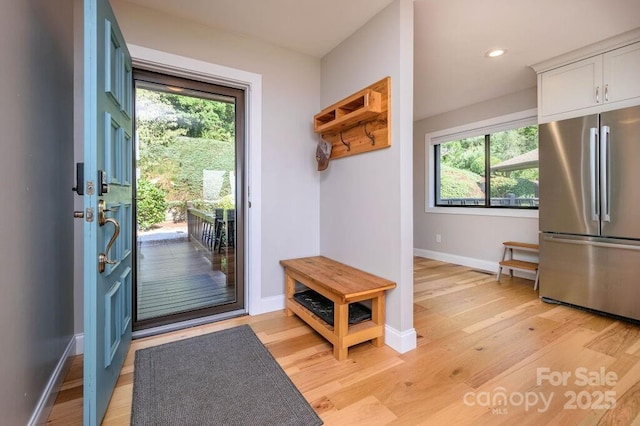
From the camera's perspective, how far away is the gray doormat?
1397mm

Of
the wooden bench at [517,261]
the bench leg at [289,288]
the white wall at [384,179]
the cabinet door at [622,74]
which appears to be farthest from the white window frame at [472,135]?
the bench leg at [289,288]

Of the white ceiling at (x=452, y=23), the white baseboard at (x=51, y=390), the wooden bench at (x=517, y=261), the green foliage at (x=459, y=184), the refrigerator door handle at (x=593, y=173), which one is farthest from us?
the green foliage at (x=459, y=184)

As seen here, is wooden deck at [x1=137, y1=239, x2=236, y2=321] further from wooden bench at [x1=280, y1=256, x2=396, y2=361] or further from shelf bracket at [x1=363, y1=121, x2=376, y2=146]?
shelf bracket at [x1=363, y1=121, x2=376, y2=146]

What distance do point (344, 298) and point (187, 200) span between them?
156cm

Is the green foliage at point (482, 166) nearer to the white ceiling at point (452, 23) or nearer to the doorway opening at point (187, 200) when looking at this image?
the white ceiling at point (452, 23)

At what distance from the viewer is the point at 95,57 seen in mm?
1209

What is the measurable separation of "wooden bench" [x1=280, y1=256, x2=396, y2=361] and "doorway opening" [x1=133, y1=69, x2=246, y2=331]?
74 centimetres

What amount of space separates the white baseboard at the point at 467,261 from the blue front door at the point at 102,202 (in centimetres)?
435

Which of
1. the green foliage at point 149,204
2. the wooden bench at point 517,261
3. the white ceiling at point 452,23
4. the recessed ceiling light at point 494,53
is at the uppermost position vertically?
the recessed ceiling light at point 494,53

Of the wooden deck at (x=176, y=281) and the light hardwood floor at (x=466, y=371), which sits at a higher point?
the wooden deck at (x=176, y=281)

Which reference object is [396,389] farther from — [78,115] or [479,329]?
[78,115]

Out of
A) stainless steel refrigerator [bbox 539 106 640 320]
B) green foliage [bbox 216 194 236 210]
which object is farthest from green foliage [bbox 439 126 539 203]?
green foliage [bbox 216 194 236 210]

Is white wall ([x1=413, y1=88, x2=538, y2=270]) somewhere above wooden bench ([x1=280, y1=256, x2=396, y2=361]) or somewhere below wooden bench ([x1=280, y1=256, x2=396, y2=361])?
above

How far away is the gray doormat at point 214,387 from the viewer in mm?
1397
